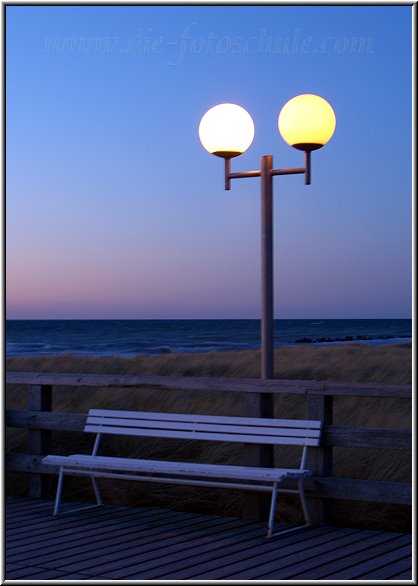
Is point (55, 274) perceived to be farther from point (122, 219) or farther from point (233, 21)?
point (233, 21)

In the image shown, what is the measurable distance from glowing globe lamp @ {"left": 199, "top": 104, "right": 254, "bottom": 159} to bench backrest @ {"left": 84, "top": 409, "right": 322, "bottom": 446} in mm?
1719

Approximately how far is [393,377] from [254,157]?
7927mm

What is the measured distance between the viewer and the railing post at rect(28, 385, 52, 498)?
19.8 feet

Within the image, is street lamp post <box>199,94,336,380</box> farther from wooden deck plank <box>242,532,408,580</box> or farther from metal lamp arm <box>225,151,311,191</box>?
wooden deck plank <box>242,532,408,580</box>

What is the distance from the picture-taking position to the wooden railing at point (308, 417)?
4.84 metres

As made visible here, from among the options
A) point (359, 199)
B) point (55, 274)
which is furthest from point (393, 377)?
point (55, 274)

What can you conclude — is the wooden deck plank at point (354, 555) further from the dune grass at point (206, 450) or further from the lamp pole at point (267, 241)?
the lamp pole at point (267, 241)

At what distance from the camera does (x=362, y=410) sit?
785 centimetres

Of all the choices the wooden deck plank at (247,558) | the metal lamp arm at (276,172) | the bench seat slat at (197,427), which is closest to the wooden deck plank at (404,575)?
the wooden deck plank at (247,558)

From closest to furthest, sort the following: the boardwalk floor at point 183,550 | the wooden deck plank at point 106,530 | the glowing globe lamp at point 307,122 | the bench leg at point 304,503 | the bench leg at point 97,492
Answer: the boardwalk floor at point 183,550 → the wooden deck plank at point 106,530 → the bench leg at point 304,503 → the glowing globe lamp at point 307,122 → the bench leg at point 97,492

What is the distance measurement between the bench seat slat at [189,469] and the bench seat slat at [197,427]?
0.72 ft

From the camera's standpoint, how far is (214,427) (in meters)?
5.38

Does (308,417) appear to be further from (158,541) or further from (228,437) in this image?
(158,541)

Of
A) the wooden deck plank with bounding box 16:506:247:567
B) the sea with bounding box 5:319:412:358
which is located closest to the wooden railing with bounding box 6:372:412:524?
the wooden deck plank with bounding box 16:506:247:567
